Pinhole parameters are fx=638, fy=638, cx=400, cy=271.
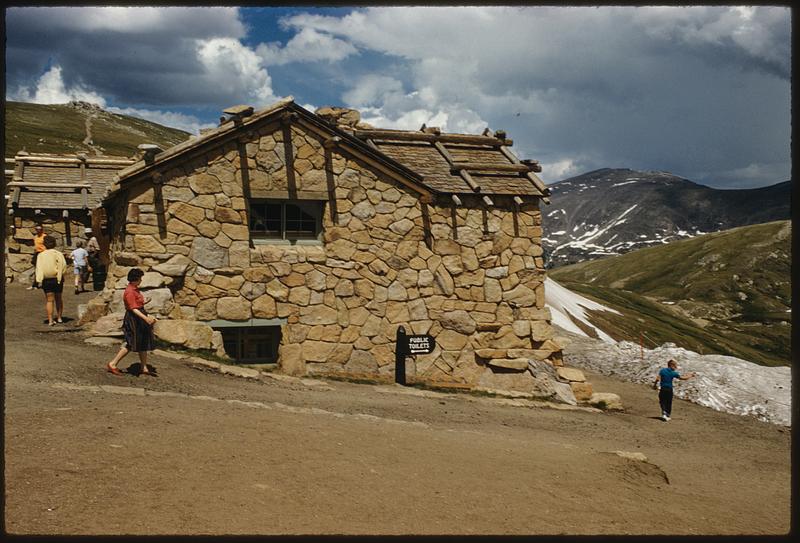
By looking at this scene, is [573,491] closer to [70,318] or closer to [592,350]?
[70,318]

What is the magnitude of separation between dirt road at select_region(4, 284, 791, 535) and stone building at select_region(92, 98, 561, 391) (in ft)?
6.64

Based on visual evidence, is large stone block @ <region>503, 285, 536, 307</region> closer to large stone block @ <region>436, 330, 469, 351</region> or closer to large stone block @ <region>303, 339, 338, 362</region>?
large stone block @ <region>436, 330, 469, 351</region>

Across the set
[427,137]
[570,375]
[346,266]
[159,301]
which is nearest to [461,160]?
[427,137]

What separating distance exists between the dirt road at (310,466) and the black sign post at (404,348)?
200 cm

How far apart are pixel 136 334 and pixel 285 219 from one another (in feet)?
17.0

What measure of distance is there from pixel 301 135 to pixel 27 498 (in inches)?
419

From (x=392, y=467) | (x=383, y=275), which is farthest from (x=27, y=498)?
(x=383, y=275)

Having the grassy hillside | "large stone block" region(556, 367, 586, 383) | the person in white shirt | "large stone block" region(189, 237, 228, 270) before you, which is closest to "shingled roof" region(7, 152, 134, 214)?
the person in white shirt

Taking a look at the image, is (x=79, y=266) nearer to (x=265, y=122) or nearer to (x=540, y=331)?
(x=265, y=122)

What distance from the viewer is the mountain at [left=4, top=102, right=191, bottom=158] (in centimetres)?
10081

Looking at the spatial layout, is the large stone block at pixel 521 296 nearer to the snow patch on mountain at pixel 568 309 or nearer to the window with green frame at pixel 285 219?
the window with green frame at pixel 285 219

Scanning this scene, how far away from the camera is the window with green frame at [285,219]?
14.6 meters

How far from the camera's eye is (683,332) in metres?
75.7

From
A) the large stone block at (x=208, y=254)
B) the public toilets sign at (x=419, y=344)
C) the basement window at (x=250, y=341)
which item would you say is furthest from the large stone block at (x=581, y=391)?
the large stone block at (x=208, y=254)
